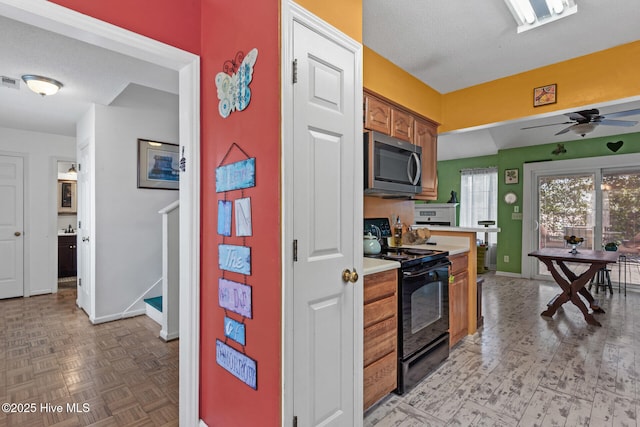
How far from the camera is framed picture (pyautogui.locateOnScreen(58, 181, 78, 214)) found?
6199 millimetres

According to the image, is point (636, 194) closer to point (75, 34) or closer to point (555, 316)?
point (555, 316)

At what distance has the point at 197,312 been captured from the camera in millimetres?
1771

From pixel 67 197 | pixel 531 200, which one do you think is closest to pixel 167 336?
pixel 67 197

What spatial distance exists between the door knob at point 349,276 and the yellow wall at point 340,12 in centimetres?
122

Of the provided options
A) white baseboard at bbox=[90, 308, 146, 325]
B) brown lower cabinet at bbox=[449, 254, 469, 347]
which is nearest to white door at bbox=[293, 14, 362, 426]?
brown lower cabinet at bbox=[449, 254, 469, 347]

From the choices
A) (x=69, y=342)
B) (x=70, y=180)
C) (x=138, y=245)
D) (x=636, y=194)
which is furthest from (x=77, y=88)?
(x=636, y=194)

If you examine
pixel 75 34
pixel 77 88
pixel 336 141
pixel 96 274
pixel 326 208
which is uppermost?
pixel 77 88

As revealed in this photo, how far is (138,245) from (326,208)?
10.8ft

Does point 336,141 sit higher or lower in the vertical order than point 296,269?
higher

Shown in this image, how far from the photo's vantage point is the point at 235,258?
1.52 m

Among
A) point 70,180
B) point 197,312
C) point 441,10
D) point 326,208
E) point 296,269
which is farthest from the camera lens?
point 70,180

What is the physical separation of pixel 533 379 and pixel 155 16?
336cm

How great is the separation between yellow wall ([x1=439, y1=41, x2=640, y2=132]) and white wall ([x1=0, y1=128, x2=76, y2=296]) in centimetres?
573

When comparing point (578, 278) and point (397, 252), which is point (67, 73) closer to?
point (397, 252)
